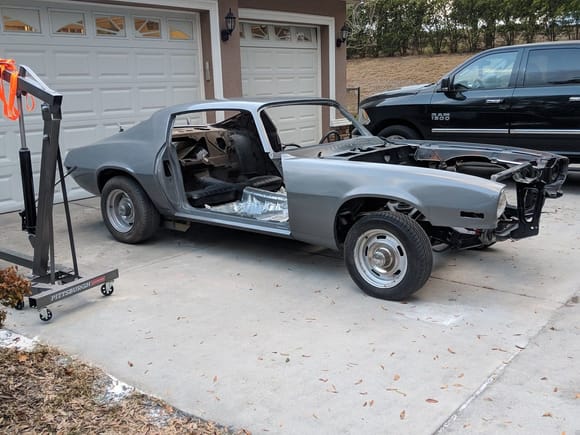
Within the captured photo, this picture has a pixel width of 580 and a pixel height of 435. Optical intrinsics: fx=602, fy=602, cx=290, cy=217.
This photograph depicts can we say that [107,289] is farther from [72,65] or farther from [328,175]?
[72,65]

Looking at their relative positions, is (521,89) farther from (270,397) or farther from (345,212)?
(270,397)

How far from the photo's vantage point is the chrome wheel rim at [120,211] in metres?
6.24

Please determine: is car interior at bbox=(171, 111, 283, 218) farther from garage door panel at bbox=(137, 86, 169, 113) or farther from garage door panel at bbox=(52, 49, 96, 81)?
garage door panel at bbox=(137, 86, 169, 113)

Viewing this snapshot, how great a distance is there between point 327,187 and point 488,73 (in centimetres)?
496

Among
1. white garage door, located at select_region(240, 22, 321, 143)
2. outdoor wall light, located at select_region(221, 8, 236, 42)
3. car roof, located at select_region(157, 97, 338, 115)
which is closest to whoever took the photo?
car roof, located at select_region(157, 97, 338, 115)

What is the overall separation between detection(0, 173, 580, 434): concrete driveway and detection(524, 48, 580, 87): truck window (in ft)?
9.91

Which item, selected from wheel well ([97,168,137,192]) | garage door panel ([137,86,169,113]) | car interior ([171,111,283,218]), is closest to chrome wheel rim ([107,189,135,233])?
wheel well ([97,168,137,192])

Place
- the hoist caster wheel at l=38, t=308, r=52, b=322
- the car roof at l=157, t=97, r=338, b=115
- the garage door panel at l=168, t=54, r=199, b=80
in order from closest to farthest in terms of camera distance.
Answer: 1. the hoist caster wheel at l=38, t=308, r=52, b=322
2. the car roof at l=157, t=97, r=338, b=115
3. the garage door panel at l=168, t=54, r=199, b=80

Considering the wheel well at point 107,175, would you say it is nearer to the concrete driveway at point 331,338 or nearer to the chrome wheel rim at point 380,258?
the concrete driveway at point 331,338

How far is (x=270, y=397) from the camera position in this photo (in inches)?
128

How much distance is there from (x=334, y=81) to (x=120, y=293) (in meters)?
8.92

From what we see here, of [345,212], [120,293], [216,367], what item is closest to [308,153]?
[345,212]

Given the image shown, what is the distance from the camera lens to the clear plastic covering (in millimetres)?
5672

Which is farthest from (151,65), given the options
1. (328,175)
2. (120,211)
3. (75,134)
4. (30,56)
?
(328,175)
